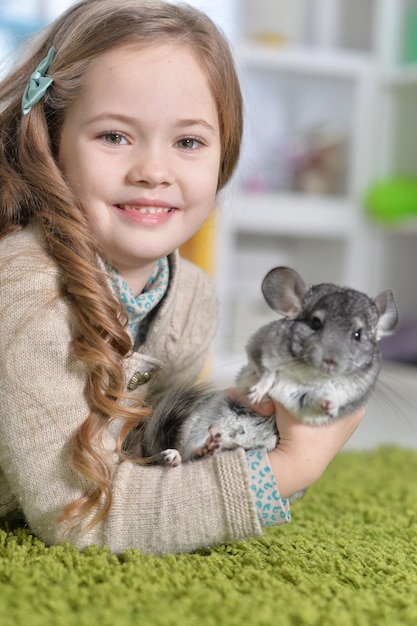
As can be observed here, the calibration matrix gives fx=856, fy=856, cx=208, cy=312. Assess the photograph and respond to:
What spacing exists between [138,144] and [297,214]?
2.05 meters

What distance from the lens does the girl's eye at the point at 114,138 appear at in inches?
48.4

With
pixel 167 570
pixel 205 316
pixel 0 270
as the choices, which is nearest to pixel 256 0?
pixel 205 316

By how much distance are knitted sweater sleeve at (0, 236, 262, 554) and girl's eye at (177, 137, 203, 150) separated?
1.04ft

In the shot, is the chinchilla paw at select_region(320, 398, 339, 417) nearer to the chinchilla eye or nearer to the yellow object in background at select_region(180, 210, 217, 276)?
the chinchilla eye

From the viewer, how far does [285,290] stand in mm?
1117

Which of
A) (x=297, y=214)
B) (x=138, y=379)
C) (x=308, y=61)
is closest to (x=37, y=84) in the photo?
(x=138, y=379)

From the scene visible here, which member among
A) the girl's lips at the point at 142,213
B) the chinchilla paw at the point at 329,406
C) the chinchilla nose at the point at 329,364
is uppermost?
the girl's lips at the point at 142,213

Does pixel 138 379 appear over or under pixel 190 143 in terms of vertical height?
under

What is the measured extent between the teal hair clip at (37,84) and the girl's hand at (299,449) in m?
0.59

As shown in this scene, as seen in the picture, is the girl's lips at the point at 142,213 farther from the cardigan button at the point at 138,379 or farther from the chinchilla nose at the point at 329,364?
the chinchilla nose at the point at 329,364

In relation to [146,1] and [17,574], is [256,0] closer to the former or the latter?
[146,1]

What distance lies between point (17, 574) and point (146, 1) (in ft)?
2.84

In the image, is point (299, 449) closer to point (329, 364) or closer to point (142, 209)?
point (329, 364)

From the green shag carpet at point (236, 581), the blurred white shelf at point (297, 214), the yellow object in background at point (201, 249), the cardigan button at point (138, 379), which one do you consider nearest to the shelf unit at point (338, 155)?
the blurred white shelf at point (297, 214)
